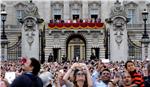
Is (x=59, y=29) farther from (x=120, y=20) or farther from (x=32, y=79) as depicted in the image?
(x=32, y=79)

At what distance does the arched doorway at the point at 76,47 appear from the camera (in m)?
58.2

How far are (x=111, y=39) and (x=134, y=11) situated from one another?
94.0ft

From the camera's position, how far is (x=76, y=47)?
58.2m

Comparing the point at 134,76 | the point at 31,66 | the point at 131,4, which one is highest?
the point at 131,4

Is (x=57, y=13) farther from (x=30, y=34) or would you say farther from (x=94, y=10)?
(x=30, y=34)

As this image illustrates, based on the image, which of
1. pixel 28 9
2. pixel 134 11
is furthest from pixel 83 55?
pixel 28 9

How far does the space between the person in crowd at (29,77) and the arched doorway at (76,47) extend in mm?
48955

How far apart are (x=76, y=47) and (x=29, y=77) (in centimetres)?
5005

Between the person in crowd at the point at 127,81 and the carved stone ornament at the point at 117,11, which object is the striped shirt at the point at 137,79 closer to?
the person in crowd at the point at 127,81

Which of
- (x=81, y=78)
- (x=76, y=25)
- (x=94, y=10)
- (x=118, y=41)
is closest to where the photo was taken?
(x=81, y=78)

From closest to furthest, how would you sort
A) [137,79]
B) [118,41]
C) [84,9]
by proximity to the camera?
[137,79] → [118,41] → [84,9]

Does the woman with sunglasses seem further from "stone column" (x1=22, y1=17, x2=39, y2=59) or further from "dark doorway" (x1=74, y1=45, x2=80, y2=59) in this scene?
"dark doorway" (x1=74, y1=45, x2=80, y2=59)

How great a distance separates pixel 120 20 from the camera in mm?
35719

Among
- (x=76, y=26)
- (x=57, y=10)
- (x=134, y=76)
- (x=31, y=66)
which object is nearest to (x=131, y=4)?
(x=57, y=10)
